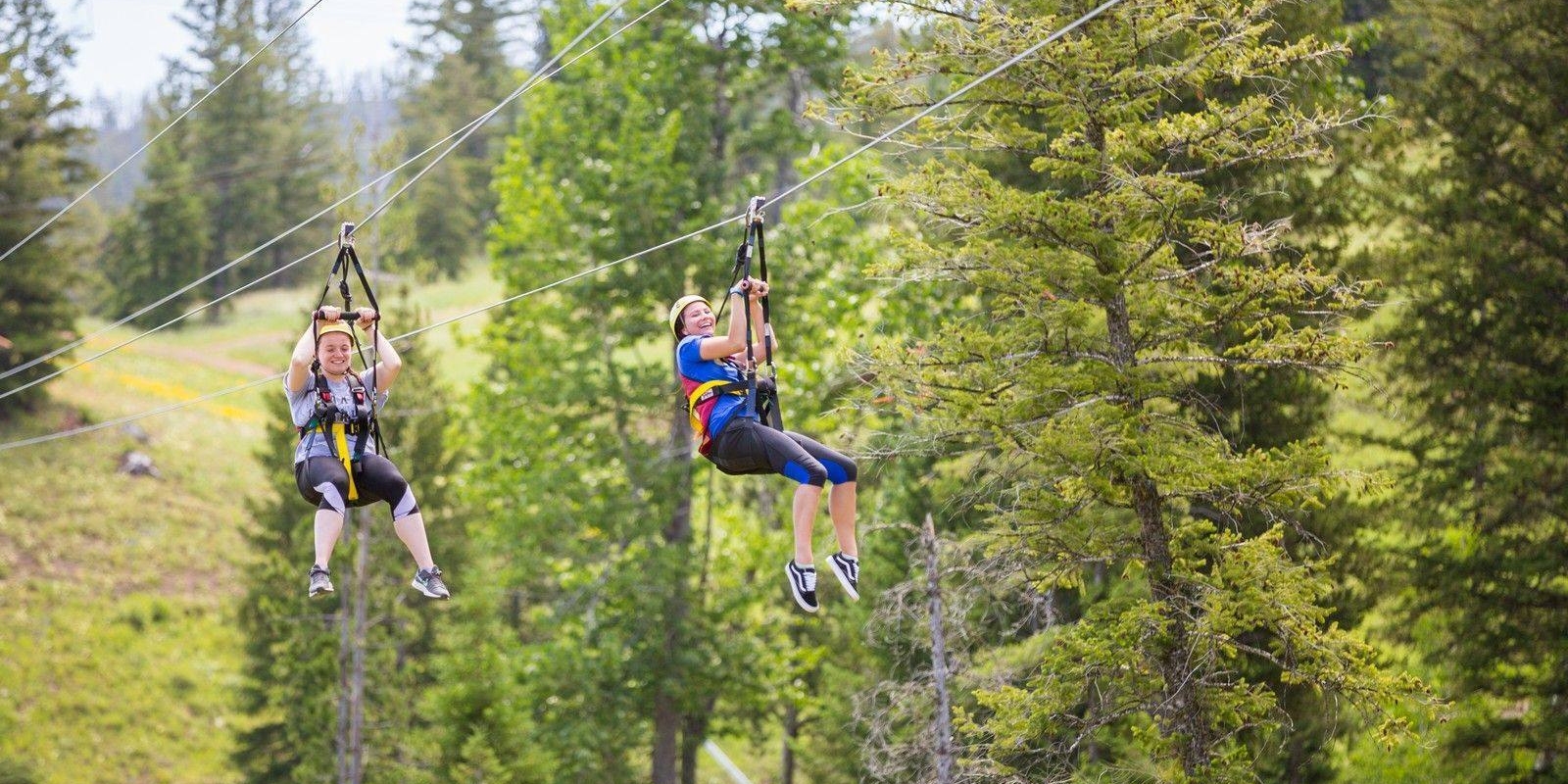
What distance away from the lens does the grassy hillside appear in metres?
34.0

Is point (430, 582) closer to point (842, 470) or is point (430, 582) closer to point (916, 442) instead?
point (842, 470)

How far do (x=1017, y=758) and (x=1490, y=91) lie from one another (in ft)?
36.7

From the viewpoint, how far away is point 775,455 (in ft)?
28.1

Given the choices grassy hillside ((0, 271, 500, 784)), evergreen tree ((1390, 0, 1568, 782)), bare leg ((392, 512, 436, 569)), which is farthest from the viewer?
grassy hillside ((0, 271, 500, 784))

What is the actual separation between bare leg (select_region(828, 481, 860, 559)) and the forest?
27mm

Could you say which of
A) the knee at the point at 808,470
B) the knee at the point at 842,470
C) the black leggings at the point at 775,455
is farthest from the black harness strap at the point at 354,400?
the knee at the point at 842,470

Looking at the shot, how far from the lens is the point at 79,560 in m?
40.8

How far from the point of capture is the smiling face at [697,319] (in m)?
9.11

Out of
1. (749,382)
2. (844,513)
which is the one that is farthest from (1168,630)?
(749,382)

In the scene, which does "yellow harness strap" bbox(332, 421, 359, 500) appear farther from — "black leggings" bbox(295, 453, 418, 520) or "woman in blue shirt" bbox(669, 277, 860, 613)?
"woman in blue shirt" bbox(669, 277, 860, 613)

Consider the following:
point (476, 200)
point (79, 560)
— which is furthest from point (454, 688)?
point (476, 200)

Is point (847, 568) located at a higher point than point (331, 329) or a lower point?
lower

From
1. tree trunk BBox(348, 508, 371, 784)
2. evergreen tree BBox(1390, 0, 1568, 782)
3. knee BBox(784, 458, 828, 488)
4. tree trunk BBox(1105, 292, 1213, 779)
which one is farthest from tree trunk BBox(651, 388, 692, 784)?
knee BBox(784, 458, 828, 488)

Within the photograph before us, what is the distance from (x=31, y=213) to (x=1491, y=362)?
42.0 m
